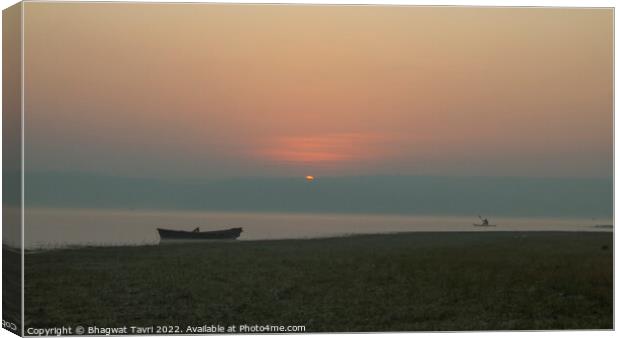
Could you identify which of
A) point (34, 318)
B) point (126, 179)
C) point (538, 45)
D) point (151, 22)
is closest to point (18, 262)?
point (34, 318)

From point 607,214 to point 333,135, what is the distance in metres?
4.16

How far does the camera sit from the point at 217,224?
16.9 m

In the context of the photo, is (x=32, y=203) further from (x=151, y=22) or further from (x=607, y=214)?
(x=607, y=214)

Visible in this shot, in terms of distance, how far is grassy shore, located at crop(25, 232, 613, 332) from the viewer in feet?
54.5

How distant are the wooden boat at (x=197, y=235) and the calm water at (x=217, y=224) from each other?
7 cm

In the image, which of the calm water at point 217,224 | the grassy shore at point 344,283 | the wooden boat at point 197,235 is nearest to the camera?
the calm water at point 217,224

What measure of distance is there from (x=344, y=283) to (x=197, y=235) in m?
2.15

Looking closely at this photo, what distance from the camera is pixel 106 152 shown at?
16.7 metres

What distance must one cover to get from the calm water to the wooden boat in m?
0.07

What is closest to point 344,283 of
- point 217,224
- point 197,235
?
point 217,224

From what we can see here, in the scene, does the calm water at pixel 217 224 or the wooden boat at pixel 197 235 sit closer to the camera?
the calm water at pixel 217 224

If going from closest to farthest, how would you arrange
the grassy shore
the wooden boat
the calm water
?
1. the calm water
2. the grassy shore
3. the wooden boat

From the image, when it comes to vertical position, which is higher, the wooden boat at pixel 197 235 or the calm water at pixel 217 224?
the calm water at pixel 217 224

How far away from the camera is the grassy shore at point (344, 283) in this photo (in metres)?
16.6
